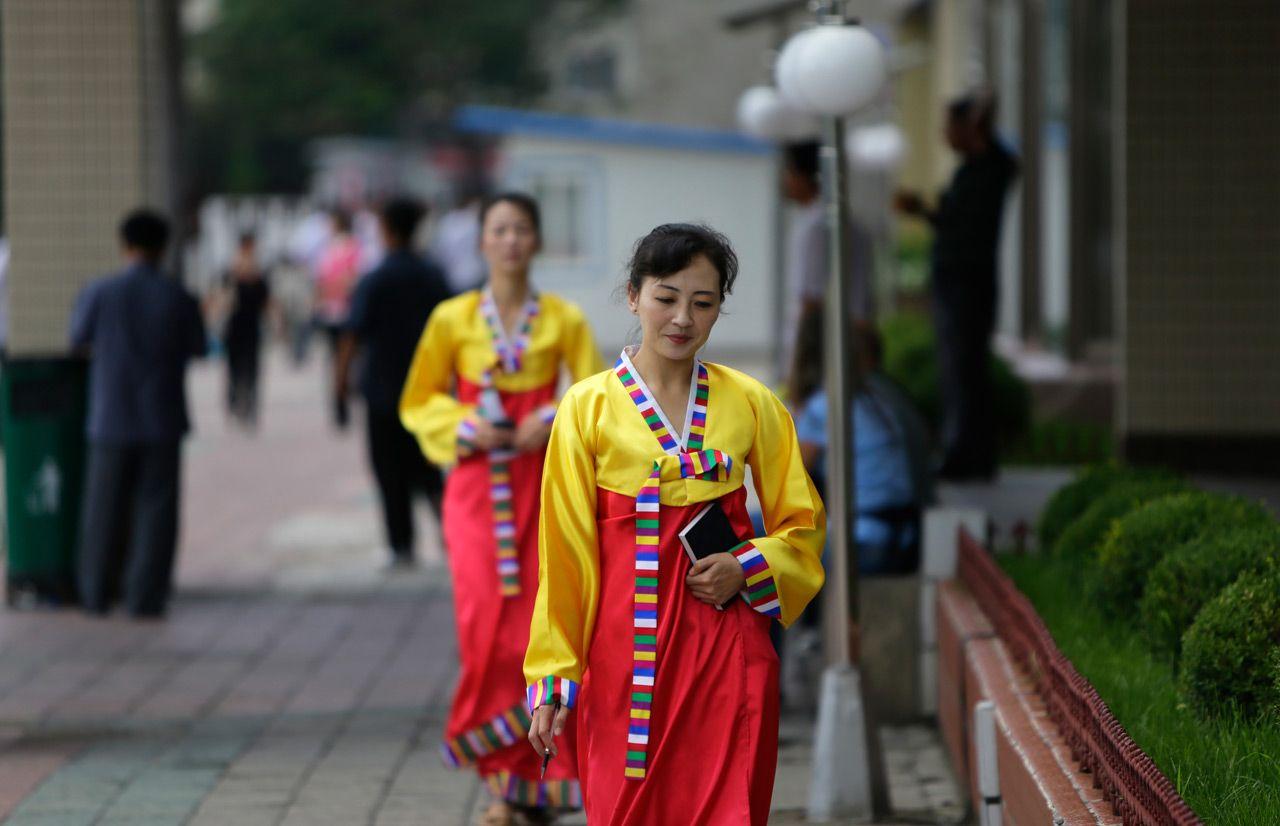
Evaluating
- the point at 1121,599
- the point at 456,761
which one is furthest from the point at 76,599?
the point at 1121,599

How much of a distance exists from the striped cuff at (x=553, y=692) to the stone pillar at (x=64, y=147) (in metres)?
6.96

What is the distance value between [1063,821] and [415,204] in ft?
25.6

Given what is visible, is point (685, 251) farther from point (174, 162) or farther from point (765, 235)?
point (765, 235)

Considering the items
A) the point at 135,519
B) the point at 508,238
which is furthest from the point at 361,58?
the point at 508,238

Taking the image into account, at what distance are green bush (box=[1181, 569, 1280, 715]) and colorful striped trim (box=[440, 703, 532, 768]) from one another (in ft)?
6.94

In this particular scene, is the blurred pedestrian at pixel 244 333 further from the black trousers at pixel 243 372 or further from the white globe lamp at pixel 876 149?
the white globe lamp at pixel 876 149

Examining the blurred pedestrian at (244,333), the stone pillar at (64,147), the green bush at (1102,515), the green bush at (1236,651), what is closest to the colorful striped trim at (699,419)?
the green bush at (1236,651)

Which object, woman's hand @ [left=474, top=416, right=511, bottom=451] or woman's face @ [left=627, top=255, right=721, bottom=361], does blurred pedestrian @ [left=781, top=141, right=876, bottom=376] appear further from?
woman's face @ [left=627, top=255, right=721, bottom=361]

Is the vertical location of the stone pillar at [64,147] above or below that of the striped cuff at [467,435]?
above

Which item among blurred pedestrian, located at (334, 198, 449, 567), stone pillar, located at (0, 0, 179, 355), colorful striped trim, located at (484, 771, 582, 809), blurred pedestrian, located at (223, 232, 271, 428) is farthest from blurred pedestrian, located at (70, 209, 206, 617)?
blurred pedestrian, located at (223, 232, 271, 428)

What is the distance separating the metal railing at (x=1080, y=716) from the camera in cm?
399

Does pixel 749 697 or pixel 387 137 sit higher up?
pixel 387 137

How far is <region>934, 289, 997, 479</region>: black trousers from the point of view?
10758 mm

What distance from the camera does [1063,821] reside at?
14.2ft
